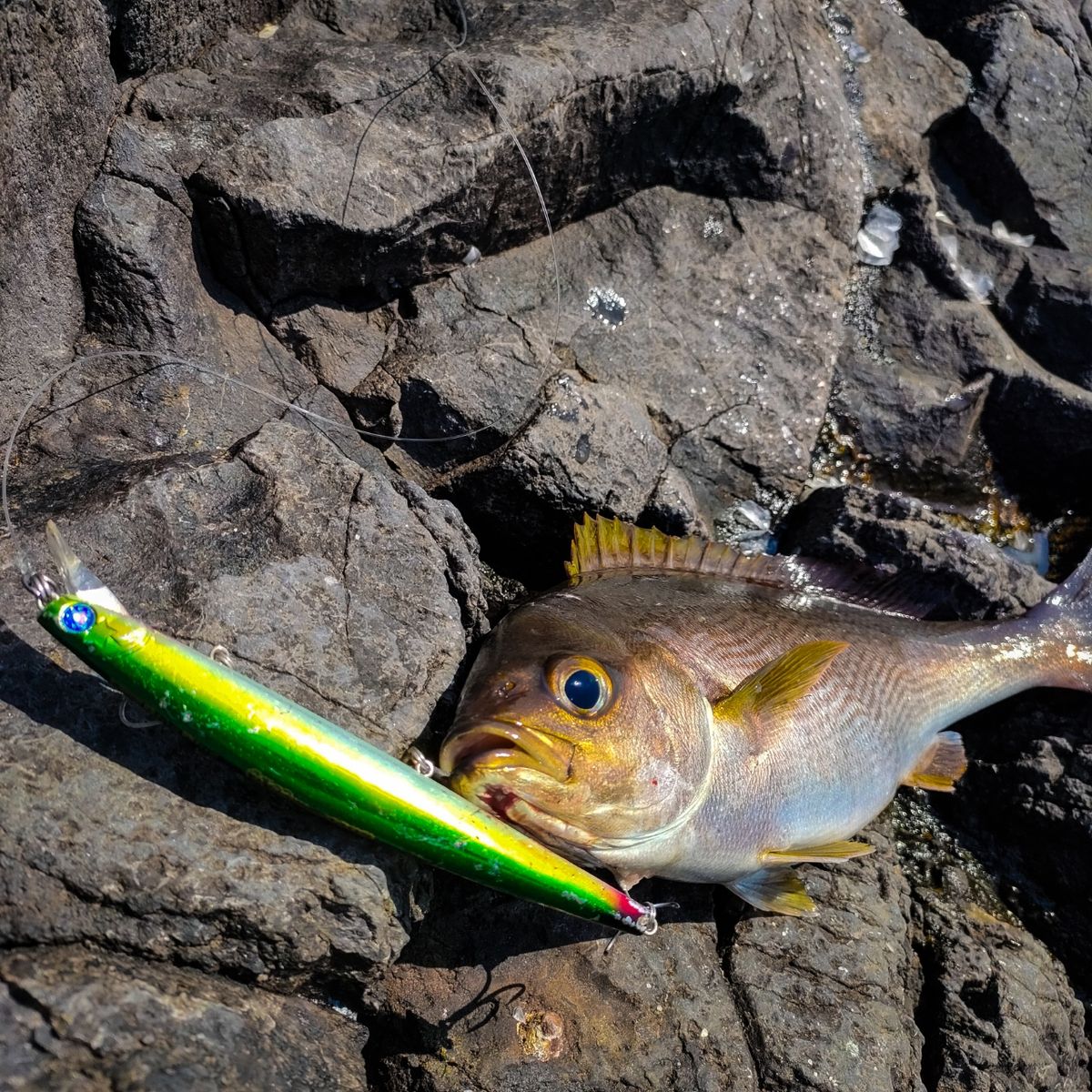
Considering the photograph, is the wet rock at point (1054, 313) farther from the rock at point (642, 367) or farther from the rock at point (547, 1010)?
the rock at point (547, 1010)

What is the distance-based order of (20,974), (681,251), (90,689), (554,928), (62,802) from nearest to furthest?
(20,974), (62,802), (90,689), (554,928), (681,251)

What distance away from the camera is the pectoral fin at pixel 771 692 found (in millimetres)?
3488

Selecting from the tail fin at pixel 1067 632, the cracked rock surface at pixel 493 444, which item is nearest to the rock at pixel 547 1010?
the cracked rock surface at pixel 493 444

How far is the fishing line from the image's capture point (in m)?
3.65

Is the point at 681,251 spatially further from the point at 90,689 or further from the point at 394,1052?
the point at 394,1052

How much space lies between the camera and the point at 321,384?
427 cm

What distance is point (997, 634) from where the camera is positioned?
439 cm

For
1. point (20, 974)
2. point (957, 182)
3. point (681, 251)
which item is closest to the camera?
point (20, 974)

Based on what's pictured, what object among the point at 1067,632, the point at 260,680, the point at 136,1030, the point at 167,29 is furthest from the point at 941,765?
the point at 167,29

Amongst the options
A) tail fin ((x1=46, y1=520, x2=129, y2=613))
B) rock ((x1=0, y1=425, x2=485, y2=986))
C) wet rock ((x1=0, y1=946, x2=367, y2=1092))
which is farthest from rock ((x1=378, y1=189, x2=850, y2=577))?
wet rock ((x1=0, y1=946, x2=367, y2=1092))

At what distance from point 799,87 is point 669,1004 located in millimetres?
4553

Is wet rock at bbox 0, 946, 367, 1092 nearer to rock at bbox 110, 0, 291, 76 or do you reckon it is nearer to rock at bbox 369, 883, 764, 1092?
rock at bbox 369, 883, 764, 1092

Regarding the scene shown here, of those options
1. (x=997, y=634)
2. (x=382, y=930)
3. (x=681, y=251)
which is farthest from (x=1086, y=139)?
(x=382, y=930)

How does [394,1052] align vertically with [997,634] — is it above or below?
below
